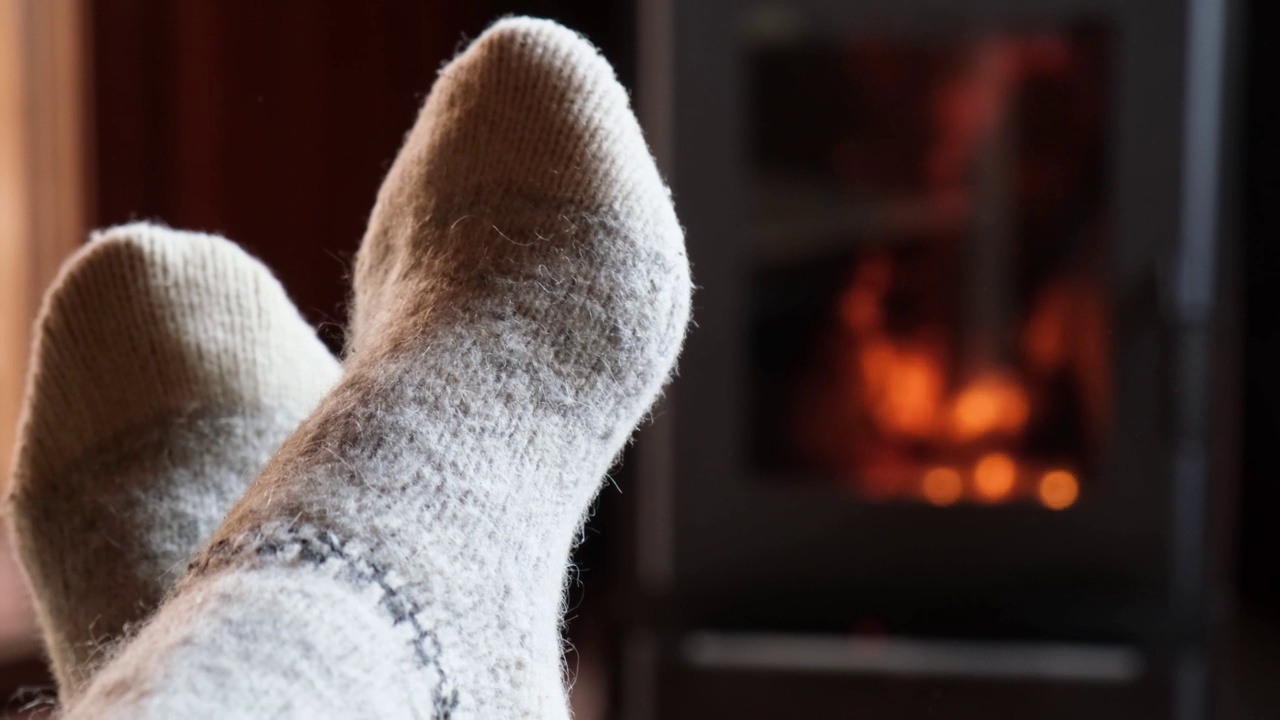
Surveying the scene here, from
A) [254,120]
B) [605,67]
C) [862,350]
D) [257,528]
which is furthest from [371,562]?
[862,350]

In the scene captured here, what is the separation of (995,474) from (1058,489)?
55 millimetres

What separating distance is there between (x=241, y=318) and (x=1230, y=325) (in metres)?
0.83

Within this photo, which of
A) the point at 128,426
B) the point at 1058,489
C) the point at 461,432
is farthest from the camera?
the point at 1058,489

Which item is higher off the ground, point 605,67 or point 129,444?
point 605,67

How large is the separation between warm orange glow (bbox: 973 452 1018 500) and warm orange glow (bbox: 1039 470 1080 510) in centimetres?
3

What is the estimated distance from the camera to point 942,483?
1.07 metres

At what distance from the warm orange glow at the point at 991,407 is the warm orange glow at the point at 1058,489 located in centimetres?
5

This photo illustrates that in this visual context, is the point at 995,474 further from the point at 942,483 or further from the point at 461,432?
the point at 461,432

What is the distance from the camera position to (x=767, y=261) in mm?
1067

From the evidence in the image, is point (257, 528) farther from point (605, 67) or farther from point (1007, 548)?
point (1007, 548)

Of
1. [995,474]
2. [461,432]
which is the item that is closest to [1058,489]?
[995,474]

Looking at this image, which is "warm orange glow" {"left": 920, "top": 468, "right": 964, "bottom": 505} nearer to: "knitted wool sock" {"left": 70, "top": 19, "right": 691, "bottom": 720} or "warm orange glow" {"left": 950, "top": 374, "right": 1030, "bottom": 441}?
"warm orange glow" {"left": 950, "top": 374, "right": 1030, "bottom": 441}

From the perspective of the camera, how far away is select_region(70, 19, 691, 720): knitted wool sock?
1.04ft

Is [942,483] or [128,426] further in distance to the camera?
[942,483]
